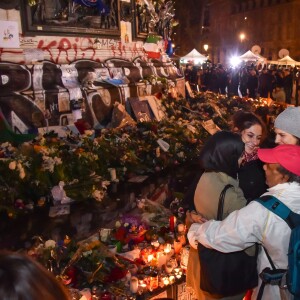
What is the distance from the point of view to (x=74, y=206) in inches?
226

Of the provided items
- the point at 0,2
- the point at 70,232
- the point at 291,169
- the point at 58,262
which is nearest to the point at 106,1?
the point at 0,2

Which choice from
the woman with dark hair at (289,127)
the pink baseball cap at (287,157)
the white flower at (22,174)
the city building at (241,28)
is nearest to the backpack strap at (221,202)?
the pink baseball cap at (287,157)

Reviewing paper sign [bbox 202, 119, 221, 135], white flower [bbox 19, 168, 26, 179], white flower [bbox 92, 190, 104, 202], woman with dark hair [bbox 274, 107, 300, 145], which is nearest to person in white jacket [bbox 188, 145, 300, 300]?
woman with dark hair [bbox 274, 107, 300, 145]

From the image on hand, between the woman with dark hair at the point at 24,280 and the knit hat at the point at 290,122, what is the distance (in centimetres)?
256

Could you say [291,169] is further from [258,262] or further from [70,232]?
[70,232]

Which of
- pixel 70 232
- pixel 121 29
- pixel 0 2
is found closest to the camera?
pixel 70 232

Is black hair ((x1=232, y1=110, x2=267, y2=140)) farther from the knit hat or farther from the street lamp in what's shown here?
the street lamp

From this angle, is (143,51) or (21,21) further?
(143,51)

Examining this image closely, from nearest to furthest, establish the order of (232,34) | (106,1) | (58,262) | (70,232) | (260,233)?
(260,233) → (58,262) → (70,232) → (106,1) → (232,34)

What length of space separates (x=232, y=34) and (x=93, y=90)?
194ft

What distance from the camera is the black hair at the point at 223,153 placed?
269 cm

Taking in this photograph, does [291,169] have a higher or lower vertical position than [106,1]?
lower

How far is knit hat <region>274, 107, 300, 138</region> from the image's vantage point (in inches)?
127

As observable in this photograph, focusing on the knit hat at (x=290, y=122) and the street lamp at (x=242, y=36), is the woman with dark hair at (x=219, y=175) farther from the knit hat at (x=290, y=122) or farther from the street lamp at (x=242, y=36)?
the street lamp at (x=242, y=36)
